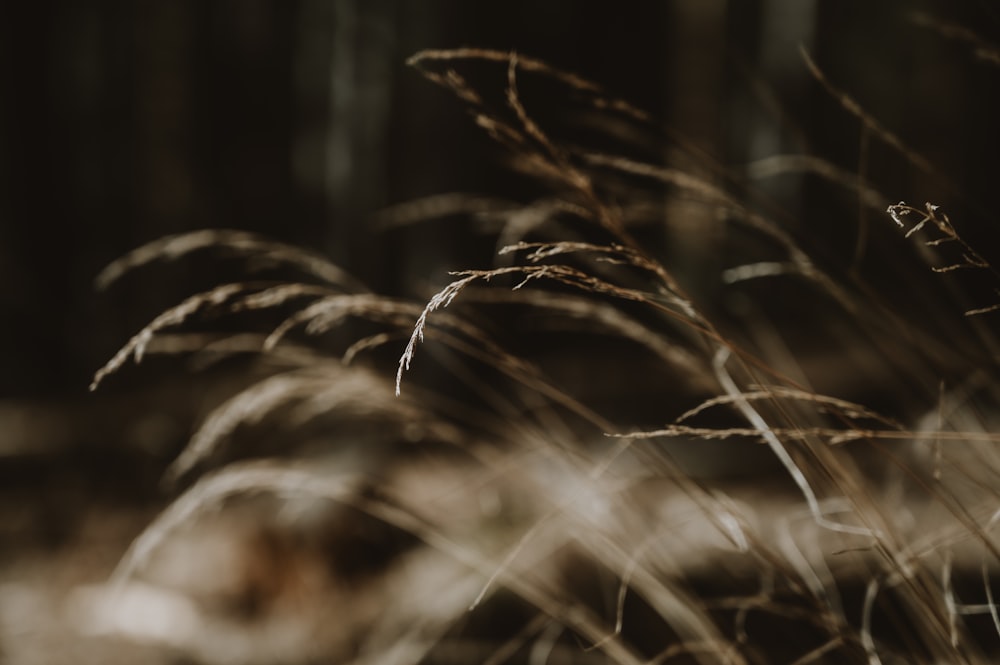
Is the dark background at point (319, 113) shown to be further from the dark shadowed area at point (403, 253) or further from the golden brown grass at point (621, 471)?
the golden brown grass at point (621, 471)

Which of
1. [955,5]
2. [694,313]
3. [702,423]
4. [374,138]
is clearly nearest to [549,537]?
[694,313]

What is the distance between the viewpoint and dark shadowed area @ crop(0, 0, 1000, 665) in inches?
45.9

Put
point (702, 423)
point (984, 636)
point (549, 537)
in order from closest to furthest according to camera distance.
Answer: point (984, 636)
point (549, 537)
point (702, 423)

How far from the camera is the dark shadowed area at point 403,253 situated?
3.82 feet

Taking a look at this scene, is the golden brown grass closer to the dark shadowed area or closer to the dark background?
the dark shadowed area

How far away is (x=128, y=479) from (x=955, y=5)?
406 cm

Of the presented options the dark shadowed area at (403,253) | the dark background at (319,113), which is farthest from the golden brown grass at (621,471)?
the dark background at (319,113)

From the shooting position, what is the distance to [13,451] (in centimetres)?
368

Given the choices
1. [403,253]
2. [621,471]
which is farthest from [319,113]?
[621,471]

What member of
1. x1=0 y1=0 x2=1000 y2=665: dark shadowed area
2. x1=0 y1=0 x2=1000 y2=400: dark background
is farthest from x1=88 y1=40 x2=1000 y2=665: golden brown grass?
x1=0 y1=0 x2=1000 y2=400: dark background

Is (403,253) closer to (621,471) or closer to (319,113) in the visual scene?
(319,113)

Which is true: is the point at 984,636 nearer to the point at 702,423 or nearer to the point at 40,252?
the point at 702,423

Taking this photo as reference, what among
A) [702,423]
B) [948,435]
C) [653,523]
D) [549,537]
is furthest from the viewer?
[702,423]

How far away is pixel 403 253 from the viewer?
3.76 metres
